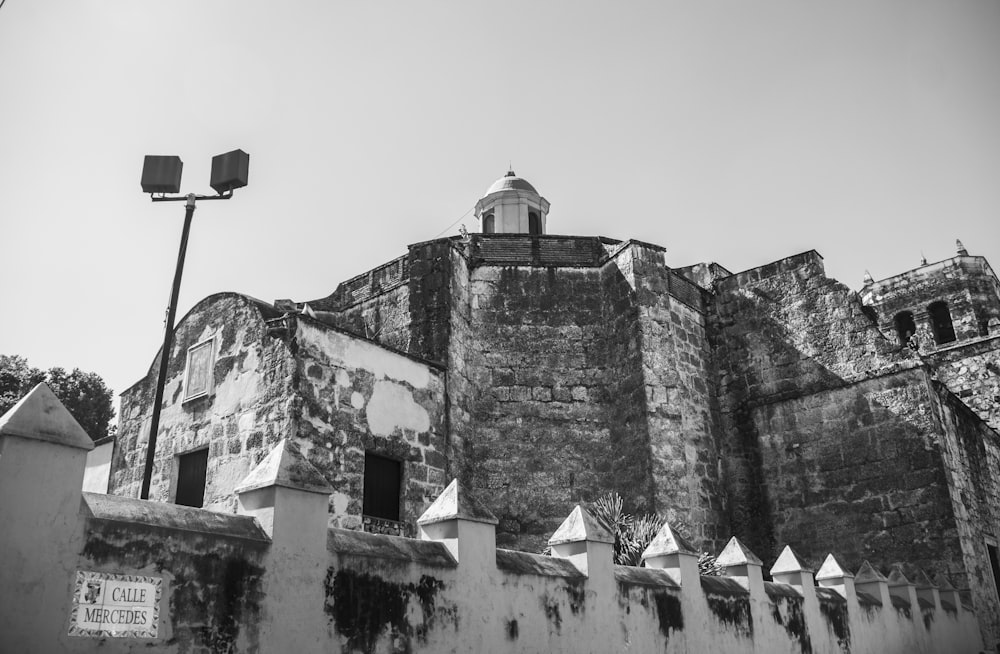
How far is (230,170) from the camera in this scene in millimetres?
8742

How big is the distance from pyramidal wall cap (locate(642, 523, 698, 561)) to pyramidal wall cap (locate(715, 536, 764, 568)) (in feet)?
3.52

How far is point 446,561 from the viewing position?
5465mm

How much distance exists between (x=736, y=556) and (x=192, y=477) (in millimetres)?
6651

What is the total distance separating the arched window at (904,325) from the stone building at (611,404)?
24.4 feet

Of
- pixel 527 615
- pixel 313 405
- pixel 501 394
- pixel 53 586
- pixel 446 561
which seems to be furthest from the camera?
pixel 501 394

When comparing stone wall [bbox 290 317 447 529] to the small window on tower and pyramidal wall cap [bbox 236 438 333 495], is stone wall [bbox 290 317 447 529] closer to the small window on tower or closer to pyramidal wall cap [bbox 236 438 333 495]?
A: the small window on tower

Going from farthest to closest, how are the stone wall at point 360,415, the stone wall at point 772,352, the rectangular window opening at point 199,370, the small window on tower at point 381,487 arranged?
the stone wall at point 772,352 < the rectangular window opening at point 199,370 < the small window on tower at point 381,487 < the stone wall at point 360,415

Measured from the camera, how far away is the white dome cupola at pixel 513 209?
19.2 meters

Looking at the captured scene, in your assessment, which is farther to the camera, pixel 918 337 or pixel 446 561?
pixel 918 337

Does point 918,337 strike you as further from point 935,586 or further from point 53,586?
point 53,586

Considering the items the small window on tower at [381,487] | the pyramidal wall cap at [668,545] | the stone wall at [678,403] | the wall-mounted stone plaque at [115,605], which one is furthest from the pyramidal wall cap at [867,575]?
the wall-mounted stone plaque at [115,605]

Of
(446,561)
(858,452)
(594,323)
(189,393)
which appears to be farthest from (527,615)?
(858,452)

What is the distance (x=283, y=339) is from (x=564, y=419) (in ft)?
16.2

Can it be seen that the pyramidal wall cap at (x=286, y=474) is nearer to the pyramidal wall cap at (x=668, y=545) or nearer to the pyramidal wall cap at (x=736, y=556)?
the pyramidal wall cap at (x=668, y=545)
